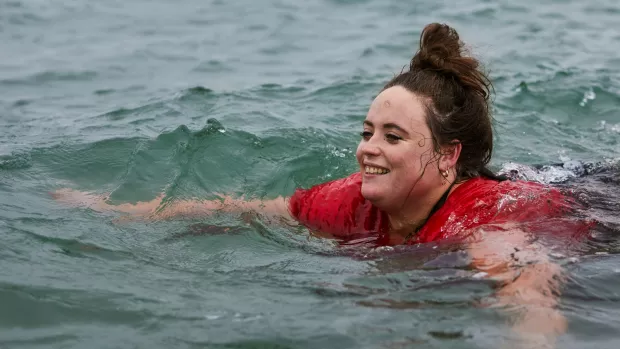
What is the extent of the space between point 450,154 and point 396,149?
0.38 metres

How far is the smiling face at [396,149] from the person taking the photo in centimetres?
459

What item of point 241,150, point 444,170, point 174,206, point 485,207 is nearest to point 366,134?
point 444,170

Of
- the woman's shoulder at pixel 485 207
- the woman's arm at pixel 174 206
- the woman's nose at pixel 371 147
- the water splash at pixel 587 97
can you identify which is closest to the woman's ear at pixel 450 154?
the woman's shoulder at pixel 485 207

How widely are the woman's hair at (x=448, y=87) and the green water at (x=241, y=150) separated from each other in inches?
27.7

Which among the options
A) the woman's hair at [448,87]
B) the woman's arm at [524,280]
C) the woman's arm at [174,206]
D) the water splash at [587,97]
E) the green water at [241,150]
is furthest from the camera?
the water splash at [587,97]

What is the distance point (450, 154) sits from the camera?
15.7 ft

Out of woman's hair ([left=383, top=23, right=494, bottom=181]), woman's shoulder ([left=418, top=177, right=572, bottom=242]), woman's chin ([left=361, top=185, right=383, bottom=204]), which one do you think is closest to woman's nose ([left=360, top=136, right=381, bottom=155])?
woman's chin ([left=361, top=185, right=383, bottom=204])

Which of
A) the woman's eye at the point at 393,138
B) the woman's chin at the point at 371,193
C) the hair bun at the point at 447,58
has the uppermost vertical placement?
the hair bun at the point at 447,58

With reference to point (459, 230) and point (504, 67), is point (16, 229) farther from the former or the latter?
point (504, 67)

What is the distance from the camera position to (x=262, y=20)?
12688 millimetres

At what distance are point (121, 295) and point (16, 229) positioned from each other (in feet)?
A: 3.85

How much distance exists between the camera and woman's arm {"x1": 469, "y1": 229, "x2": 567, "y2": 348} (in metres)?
3.64

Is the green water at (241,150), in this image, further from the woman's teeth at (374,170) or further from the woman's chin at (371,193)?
the woman's teeth at (374,170)

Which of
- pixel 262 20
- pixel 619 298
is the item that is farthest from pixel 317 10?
pixel 619 298
